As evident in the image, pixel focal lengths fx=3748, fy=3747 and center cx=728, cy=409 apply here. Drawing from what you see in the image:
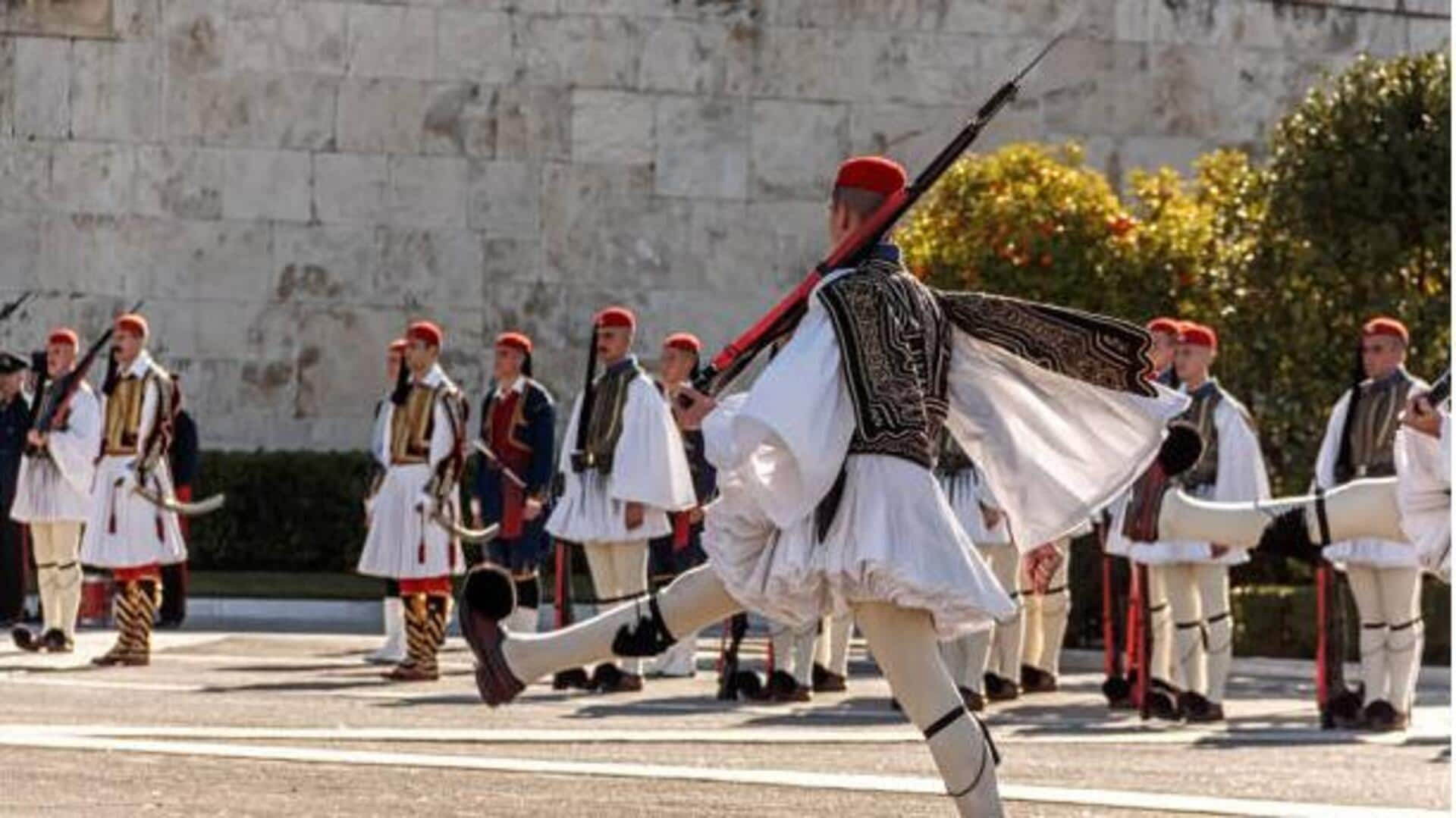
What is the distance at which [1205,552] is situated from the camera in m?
18.6

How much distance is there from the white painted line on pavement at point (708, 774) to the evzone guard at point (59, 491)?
7648mm

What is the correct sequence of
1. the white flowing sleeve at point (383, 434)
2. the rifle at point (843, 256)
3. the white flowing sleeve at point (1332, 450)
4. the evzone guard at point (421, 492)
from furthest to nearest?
the white flowing sleeve at point (383, 434) < the evzone guard at point (421, 492) < the white flowing sleeve at point (1332, 450) < the rifle at point (843, 256)

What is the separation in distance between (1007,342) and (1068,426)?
36 centimetres

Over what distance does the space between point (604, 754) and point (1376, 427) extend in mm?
4710

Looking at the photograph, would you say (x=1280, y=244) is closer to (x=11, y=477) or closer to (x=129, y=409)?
(x=129, y=409)

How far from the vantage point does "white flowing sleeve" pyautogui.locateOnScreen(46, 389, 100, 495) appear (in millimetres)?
22406

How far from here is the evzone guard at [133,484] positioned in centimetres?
2127

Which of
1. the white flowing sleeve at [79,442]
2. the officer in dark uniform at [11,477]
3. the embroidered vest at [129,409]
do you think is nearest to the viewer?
the embroidered vest at [129,409]

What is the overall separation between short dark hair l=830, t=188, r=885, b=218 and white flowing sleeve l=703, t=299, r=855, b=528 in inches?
17.3

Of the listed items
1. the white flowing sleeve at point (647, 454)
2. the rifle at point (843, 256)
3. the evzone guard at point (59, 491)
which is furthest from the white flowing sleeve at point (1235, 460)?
the rifle at point (843, 256)

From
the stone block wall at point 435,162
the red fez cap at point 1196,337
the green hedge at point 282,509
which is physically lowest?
the green hedge at point 282,509

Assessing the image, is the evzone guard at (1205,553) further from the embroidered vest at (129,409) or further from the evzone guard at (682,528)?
the embroidered vest at (129,409)

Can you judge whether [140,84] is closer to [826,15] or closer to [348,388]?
[348,388]

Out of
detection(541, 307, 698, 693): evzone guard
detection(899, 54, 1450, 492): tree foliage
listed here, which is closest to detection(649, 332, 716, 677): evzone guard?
detection(541, 307, 698, 693): evzone guard
